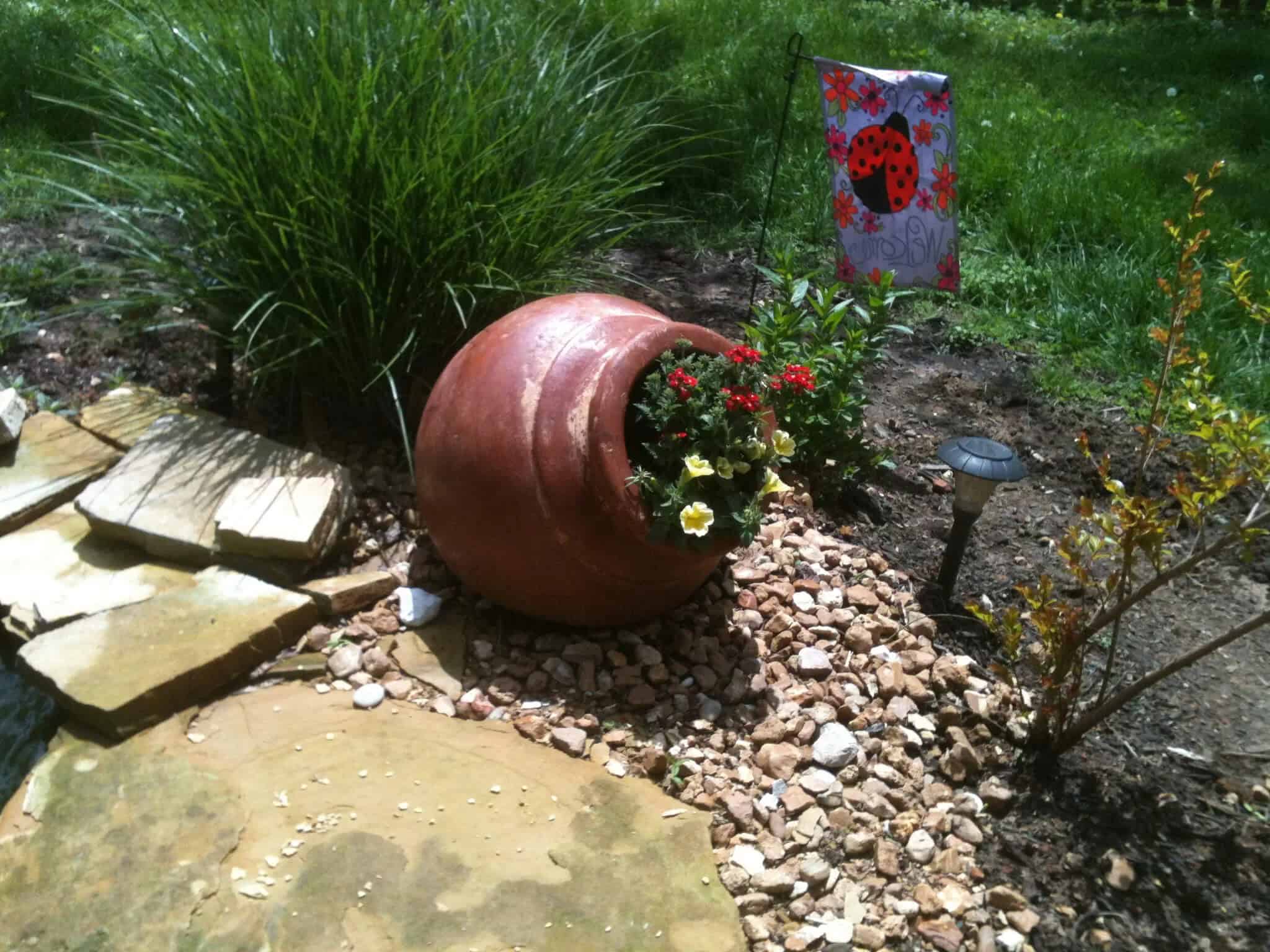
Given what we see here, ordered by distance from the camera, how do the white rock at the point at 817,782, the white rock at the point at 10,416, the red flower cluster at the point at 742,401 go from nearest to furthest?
1. the white rock at the point at 817,782
2. the red flower cluster at the point at 742,401
3. the white rock at the point at 10,416

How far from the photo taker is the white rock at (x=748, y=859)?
2178 mm

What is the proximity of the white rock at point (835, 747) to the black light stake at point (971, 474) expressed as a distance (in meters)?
0.63

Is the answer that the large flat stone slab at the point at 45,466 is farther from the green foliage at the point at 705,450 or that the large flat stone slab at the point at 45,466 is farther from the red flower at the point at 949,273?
the red flower at the point at 949,273

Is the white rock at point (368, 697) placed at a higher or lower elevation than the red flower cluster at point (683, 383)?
lower

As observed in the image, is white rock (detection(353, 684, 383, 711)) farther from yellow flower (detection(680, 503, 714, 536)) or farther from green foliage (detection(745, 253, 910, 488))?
green foliage (detection(745, 253, 910, 488))

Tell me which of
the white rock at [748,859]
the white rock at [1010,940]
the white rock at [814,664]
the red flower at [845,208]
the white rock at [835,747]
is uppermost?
the red flower at [845,208]

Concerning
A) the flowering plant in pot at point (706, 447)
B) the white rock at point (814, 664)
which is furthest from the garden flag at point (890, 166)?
the white rock at point (814, 664)

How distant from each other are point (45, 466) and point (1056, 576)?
2.87 metres

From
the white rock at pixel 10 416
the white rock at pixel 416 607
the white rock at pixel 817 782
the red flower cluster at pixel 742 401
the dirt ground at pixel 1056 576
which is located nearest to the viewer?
the dirt ground at pixel 1056 576

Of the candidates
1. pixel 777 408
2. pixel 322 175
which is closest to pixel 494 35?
pixel 322 175

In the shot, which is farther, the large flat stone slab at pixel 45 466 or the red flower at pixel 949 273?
the red flower at pixel 949 273

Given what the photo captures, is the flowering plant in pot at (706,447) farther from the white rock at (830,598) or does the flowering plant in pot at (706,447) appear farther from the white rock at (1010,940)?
the white rock at (1010,940)

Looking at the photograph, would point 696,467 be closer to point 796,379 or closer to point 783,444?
point 783,444

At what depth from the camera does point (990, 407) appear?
377cm
